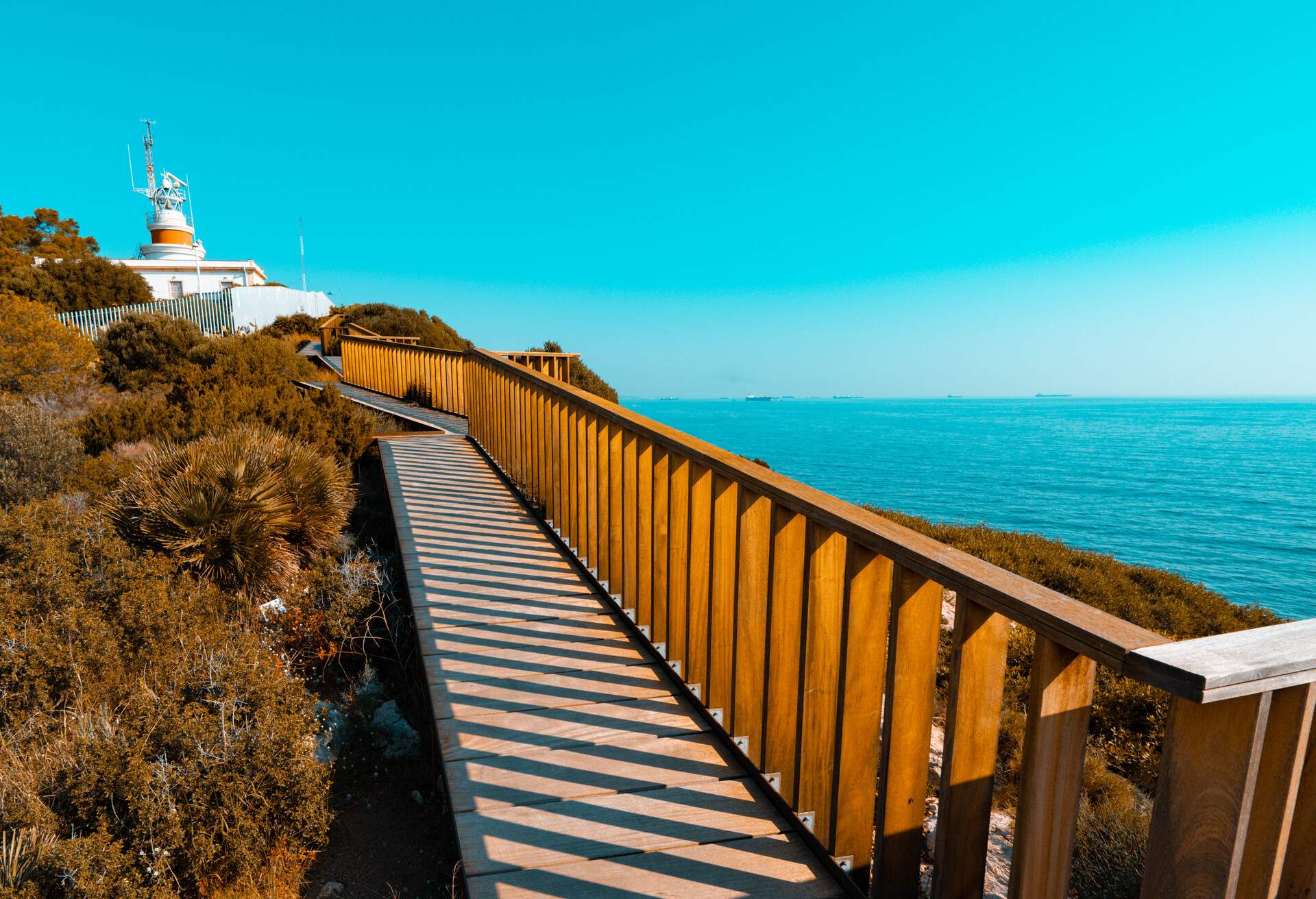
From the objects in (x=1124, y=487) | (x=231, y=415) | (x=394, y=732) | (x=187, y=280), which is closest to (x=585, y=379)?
(x=231, y=415)

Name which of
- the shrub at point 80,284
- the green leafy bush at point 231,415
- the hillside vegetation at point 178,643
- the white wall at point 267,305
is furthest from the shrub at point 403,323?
the hillside vegetation at point 178,643

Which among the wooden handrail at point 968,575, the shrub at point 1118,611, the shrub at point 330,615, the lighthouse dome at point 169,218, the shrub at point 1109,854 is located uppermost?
the lighthouse dome at point 169,218

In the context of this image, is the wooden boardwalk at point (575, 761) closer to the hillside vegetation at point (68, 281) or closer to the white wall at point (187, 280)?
the hillside vegetation at point (68, 281)

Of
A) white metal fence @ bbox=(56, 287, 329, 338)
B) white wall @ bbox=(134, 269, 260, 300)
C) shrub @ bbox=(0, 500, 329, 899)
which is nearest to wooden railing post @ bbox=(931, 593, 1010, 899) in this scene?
shrub @ bbox=(0, 500, 329, 899)

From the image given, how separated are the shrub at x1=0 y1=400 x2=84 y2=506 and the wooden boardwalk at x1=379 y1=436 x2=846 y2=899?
6344 millimetres

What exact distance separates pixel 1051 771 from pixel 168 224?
204ft

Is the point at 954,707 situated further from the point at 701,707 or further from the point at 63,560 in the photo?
the point at 63,560

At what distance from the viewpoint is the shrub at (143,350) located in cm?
1688

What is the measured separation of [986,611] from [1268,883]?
55cm

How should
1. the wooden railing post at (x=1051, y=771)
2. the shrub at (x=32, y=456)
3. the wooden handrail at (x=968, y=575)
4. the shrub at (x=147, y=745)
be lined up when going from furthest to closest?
the shrub at (x=32, y=456) < the shrub at (x=147, y=745) < the wooden railing post at (x=1051, y=771) < the wooden handrail at (x=968, y=575)

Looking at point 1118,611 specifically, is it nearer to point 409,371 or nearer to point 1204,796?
point 1204,796

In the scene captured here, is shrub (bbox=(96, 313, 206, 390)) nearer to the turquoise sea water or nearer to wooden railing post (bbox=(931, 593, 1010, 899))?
the turquoise sea water

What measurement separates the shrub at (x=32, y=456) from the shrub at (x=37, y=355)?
7060mm

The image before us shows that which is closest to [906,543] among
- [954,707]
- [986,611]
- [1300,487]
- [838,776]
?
[986,611]
